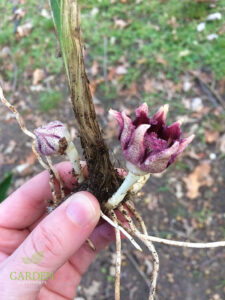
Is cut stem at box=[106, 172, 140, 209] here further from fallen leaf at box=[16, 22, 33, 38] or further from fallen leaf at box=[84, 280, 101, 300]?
fallen leaf at box=[16, 22, 33, 38]

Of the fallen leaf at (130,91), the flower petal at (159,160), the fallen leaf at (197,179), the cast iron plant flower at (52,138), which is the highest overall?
the cast iron plant flower at (52,138)

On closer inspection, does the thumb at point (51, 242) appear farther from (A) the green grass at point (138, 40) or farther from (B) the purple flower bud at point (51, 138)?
(A) the green grass at point (138, 40)

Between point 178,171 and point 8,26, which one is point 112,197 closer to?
point 178,171

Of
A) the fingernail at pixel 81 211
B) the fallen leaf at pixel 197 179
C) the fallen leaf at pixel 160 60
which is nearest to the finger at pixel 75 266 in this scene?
the fingernail at pixel 81 211

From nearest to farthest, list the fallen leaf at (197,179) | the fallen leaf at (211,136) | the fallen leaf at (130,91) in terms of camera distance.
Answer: the fallen leaf at (197,179) < the fallen leaf at (211,136) < the fallen leaf at (130,91)

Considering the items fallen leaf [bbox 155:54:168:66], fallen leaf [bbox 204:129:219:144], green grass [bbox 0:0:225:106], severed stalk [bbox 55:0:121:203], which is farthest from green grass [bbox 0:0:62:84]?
severed stalk [bbox 55:0:121:203]

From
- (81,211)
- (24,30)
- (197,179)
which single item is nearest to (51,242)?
(81,211)

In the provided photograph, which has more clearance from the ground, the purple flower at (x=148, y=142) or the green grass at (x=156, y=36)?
the purple flower at (x=148, y=142)
